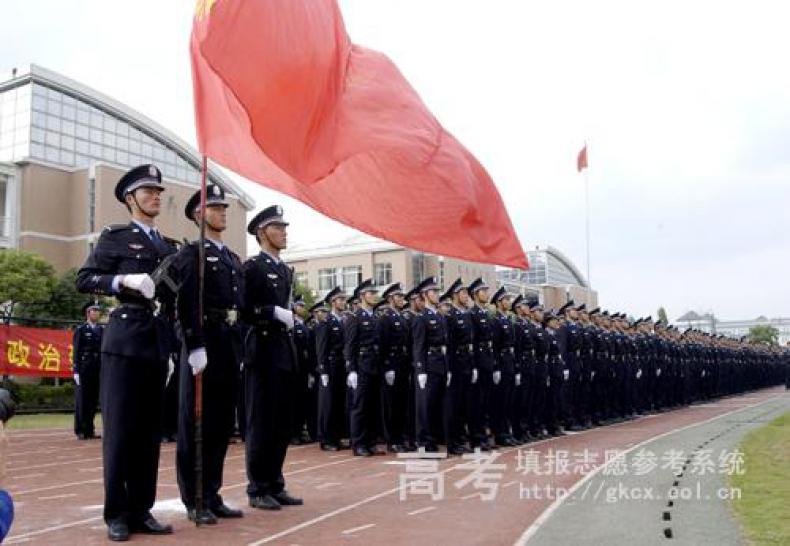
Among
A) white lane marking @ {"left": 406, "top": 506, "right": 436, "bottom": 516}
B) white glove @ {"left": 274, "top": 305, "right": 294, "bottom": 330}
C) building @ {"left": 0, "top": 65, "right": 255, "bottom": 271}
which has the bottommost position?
white lane marking @ {"left": 406, "top": 506, "right": 436, "bottom": 516}

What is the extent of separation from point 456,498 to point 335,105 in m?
3.10

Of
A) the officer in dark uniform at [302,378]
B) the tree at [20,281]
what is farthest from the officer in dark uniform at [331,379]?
the tree at [20,281]

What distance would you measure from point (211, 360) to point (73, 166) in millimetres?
44151

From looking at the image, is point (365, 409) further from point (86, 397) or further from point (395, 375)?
point (86, 397)

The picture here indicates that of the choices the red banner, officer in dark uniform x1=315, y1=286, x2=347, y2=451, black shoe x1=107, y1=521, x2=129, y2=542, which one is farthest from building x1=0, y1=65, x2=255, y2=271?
black shoe x1=107, y1=521, x2=129, y2=542

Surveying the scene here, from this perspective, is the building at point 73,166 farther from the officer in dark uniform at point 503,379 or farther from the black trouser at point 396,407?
the officer in dark uniform at point 503,379

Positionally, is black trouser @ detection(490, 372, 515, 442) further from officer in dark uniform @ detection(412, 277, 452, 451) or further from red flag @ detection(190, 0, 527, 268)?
red flag @ detection(190, 0, 527, 268)

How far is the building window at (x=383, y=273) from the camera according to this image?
2063 inches

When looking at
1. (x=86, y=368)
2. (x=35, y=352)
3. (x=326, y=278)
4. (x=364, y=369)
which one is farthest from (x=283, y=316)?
(x=326, y=278)

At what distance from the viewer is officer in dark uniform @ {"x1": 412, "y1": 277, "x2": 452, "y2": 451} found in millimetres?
9609

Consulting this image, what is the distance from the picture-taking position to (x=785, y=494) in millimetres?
6113

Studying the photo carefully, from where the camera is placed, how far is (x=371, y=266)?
53375 millimetres

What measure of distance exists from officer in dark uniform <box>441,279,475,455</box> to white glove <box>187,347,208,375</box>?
4918 millimetres

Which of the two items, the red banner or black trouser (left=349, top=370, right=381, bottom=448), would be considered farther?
the red banner
